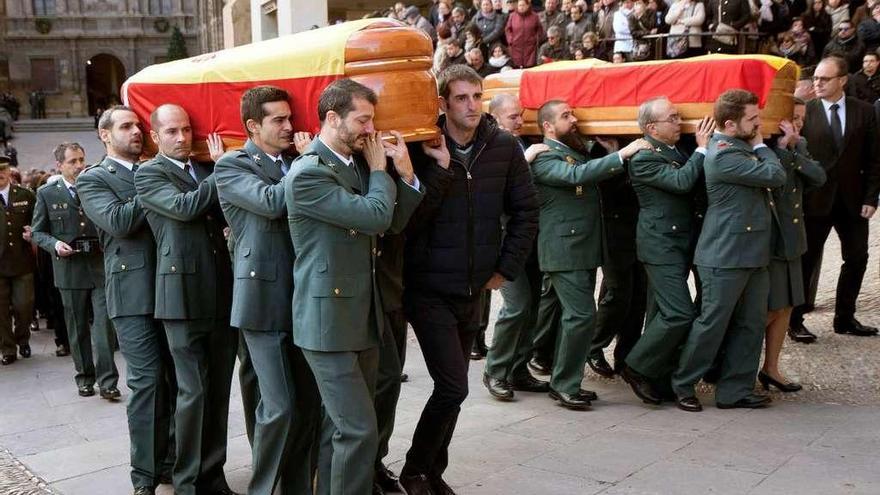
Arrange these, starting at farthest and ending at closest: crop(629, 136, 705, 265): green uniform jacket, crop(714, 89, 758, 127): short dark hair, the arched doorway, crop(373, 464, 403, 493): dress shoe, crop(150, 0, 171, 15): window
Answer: the arched doorway < crop(150, 0, 171, 15): window < crop(629, 136, 705, 265): green uniform jacket < crop(714, 89, 758, 127): short dark hair < crop(373, 464, 403, 493): dress shoe

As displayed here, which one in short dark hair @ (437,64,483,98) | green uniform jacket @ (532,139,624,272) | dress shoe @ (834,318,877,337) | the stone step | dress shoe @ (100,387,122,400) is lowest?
the stone step

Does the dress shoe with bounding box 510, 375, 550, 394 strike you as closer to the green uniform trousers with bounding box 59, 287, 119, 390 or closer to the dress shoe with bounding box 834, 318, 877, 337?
the dress shoe with bounding box 834, 318, 877, 337

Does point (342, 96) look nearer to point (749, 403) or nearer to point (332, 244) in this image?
point (332, 244)

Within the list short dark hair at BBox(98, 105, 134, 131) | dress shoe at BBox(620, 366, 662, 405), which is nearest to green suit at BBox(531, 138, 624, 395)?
dress shoe at BBox(620, 366, 662, 405)

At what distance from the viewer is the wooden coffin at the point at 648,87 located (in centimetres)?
568

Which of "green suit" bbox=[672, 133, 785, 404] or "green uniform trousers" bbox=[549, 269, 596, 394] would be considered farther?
"green uniform trousers" bbox=[549, 269, 596, 394]

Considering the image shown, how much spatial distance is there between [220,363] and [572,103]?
9.75 ft

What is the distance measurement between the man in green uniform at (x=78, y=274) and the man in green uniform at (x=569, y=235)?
3500 millimetres

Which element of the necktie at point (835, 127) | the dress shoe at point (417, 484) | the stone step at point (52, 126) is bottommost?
the stone step at point (52, 126)

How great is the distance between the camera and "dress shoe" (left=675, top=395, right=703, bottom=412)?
5879mm

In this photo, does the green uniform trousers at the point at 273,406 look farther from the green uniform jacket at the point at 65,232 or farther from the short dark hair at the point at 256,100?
the green uniform jacket at the point at 65,232

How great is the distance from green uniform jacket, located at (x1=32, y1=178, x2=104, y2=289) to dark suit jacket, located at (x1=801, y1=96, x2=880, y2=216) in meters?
5.67

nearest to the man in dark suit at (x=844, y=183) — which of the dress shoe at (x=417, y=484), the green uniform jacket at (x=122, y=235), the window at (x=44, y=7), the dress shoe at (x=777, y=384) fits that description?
the dress shoe at (x=777, y=384)

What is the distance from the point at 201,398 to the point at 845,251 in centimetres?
541
